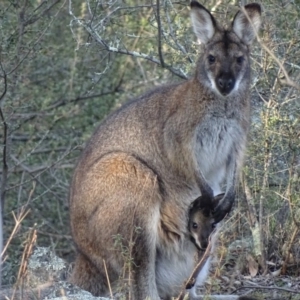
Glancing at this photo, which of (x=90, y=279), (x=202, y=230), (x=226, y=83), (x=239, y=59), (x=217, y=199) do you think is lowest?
(x=90, y=279)

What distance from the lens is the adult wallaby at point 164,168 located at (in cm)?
628

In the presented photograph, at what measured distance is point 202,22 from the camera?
6.54 meters

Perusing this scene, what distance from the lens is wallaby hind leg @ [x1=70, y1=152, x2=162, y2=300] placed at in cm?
623

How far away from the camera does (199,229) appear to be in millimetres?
6508

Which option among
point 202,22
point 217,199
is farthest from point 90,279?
point 202,22

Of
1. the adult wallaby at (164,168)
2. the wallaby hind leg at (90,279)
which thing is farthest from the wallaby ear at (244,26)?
the wallaby hind leg at (90,279)

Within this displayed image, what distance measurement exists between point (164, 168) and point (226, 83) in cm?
73

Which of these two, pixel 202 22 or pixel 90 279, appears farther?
pixel 202 22

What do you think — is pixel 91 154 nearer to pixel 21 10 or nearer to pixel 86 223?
pixel 86 223

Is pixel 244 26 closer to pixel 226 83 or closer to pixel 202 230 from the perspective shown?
pixel 226 83

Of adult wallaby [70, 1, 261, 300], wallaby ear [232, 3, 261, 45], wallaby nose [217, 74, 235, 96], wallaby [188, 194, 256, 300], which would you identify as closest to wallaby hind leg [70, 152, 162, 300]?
adult wallaby [70, 1, 261, 300]

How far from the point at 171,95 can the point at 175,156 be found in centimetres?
48

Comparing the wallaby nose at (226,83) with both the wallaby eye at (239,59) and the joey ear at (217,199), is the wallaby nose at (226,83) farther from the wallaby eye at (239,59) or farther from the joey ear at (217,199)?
the joey ear at (217,199)

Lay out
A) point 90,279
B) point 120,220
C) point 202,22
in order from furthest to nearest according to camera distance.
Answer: point 202,22
point 90,279
point 120,220
